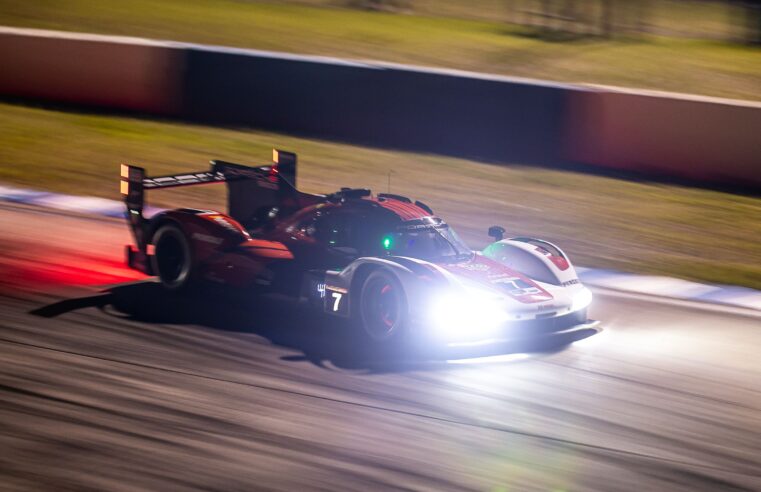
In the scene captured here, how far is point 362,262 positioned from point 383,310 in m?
0.41

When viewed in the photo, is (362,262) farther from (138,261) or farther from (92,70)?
(92,70)

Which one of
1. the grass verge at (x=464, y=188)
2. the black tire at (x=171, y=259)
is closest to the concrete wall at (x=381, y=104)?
the grass verge at (x=464, y=188)

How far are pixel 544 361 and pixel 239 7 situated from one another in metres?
16.9

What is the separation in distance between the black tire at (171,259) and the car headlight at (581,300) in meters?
3.33

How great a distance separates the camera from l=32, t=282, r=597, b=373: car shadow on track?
833cm

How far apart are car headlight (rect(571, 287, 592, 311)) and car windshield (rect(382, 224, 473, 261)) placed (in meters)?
0.95

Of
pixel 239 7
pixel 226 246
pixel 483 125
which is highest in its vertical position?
pixel 239 7

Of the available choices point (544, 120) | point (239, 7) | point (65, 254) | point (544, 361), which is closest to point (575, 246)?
point (544, 120)

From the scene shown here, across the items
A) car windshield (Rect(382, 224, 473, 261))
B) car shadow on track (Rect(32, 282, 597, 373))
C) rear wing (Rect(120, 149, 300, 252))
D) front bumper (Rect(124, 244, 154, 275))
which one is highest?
rear wing (Rect(120, 149, 300, 252))

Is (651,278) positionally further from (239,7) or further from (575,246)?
(239,7)

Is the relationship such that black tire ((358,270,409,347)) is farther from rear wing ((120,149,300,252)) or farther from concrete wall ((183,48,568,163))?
concrete wall ((183,48,568,163))

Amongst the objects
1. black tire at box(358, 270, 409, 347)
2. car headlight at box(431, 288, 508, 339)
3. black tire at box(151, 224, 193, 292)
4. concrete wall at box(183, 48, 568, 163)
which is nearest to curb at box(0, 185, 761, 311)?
car headlight at box(431, 288, 508, 339)

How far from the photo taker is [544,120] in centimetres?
1538

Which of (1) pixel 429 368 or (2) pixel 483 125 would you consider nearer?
(1) pixel 429 368
